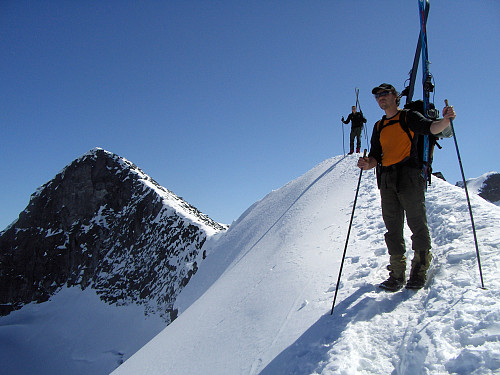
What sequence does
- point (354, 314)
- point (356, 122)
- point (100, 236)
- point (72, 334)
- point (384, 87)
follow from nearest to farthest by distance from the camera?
point (354, 314) → point (384, 87) → point (356, 122) → point (72, 334) → point (100, 236)

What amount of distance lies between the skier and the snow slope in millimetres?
274

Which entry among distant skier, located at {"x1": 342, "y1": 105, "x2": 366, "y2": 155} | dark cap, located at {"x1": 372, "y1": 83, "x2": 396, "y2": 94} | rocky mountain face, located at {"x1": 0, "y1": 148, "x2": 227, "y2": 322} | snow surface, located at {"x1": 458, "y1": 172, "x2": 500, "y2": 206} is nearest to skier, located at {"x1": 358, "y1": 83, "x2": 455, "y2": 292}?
dark cap, located at {"x1": 372, "y1": 83, "x2": 396, "y2": 94}

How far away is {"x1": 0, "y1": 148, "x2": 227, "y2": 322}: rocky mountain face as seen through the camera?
4088cm

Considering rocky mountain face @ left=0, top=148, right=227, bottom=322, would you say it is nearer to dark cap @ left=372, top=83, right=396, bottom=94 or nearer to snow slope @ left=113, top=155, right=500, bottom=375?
snow slope @ left=113, top=155, right=500, bottom=375

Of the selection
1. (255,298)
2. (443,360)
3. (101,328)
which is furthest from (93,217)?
(443,360)

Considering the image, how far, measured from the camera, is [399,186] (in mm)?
3799

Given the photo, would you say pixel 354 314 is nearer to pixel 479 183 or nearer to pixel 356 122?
pixel 356 122

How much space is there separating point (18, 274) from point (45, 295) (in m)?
7.24

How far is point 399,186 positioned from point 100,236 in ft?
181

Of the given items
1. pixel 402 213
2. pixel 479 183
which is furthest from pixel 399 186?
pixel 479 183

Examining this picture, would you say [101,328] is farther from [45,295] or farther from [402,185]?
[402,185]

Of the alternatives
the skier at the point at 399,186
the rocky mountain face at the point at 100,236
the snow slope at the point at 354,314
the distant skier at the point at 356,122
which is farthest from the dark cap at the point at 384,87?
the rocky mountain face at the point at 100,236

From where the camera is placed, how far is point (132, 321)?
36781mm

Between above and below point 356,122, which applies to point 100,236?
above
